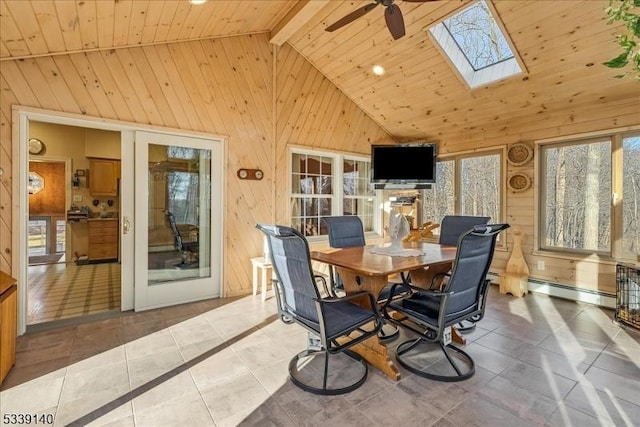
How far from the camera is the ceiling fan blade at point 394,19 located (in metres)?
2.48

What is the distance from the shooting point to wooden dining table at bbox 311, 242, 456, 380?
7.16 ft

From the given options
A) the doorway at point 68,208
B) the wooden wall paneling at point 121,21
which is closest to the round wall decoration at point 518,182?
the wooden wall paneling at point 121,21

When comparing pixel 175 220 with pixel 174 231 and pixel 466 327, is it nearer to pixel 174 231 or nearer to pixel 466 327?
pixel 174 231

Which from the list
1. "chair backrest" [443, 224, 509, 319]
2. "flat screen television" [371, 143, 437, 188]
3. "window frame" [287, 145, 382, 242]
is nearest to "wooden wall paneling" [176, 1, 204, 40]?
"window frame" [287, 145, 382, 242]

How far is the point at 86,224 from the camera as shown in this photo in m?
6.24

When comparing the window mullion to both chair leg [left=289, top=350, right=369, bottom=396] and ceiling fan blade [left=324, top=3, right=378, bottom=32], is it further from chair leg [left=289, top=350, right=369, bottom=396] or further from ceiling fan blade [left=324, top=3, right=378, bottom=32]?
chair leg [left=289, top=350, right=369, bottom=396]

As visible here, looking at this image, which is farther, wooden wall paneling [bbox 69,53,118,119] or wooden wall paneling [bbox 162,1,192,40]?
Result: wooden wall paneling [bbox 69,53,118,119]

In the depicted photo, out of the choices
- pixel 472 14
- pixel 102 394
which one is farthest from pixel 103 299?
pixel 472 14

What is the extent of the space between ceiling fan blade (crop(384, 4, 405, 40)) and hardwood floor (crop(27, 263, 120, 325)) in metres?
4.10

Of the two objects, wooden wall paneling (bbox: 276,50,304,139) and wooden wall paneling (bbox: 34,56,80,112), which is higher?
wooden wall paneling (bbox: 276,50,304,139)

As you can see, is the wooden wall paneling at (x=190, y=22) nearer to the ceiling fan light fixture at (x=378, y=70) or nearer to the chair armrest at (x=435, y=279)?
the ceiling fan light fixture at (x=378, y=70)

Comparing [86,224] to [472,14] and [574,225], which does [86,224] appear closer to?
[472,14]

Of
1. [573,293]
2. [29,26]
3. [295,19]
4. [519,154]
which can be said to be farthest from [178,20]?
[573,293]

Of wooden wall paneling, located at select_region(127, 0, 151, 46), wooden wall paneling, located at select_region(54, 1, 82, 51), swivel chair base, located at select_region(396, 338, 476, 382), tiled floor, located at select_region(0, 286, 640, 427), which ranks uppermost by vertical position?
wooden wall paneling, located at select_region(127, 0, 151, 46)
